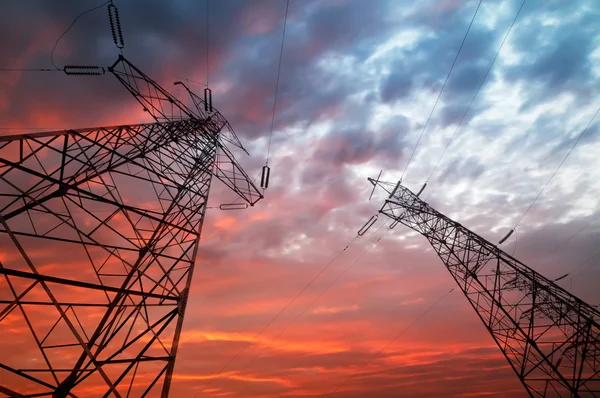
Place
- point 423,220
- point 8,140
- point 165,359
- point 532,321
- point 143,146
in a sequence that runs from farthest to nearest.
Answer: point 423,220
point 532,321
point 143,146
point 165,359
point 8,140

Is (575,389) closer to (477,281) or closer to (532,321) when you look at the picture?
(532,321)

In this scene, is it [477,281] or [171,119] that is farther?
[477,281]

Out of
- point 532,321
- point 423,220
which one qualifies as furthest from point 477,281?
point 423,220

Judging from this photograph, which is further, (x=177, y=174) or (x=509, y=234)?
(x=509, y=234)

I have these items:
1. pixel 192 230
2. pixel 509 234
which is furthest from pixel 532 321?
pixel 192 230

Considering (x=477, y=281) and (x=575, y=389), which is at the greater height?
(x=477, y=281)

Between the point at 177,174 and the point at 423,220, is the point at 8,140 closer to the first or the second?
the point at 177,174

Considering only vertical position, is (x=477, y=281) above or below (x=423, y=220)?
below

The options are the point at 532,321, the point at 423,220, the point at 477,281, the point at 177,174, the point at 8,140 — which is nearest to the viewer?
the point at 8,140

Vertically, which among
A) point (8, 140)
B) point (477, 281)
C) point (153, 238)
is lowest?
point (477, 281)
